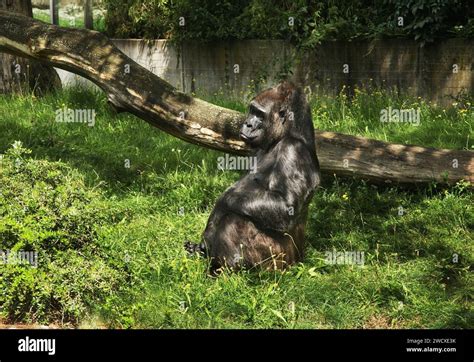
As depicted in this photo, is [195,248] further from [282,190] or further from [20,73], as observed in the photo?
[20,73]

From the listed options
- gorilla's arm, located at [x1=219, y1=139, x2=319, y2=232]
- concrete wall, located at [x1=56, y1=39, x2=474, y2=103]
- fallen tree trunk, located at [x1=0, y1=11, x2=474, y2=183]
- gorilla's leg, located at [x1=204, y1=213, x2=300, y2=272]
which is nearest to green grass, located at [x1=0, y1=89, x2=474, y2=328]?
gorilla's leg, located at [x1=204, y1=213, x2=300, y2=272]

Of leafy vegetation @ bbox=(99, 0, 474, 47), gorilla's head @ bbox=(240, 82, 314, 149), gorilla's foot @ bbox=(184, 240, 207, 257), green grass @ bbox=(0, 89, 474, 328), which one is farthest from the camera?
leafy vegetation @ bbox=(99, 0, 474, 47)

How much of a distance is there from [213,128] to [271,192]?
217cm

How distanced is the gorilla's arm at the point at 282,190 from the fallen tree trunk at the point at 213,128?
189 cm

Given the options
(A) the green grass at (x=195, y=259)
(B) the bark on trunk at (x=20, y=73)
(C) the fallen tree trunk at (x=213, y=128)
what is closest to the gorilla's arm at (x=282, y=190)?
(A) the green grass at (x=195, y=259)

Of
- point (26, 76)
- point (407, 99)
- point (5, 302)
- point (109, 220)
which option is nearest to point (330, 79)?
point (407, 99)

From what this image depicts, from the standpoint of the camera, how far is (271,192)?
19.3 feet

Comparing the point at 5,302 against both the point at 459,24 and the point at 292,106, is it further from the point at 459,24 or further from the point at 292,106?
the point at 459,24

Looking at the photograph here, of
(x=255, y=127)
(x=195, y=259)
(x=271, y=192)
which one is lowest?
(x=195, y=259)

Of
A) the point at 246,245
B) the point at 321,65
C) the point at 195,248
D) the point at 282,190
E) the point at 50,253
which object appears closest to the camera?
the point at 50,253

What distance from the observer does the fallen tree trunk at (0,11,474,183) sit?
7836 mm

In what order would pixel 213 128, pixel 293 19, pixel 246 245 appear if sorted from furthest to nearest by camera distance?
1. pixel 293 19
2. pixel 213 128
3. pixel 246 245

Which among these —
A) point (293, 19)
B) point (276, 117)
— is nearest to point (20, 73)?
point (293, 19)

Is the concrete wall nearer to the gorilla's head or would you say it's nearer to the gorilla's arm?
the gorilla's head
